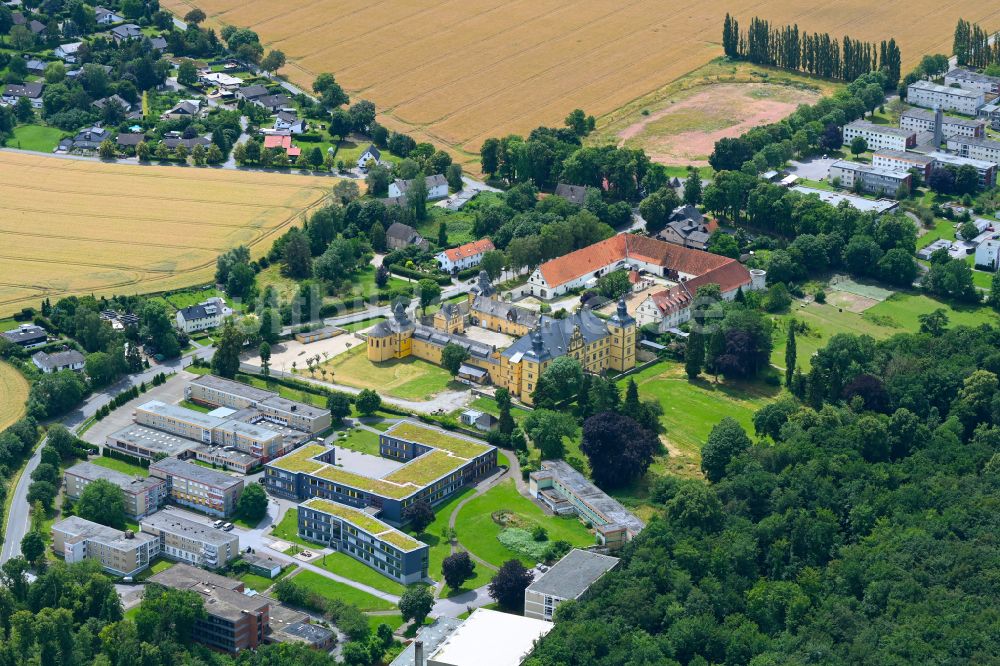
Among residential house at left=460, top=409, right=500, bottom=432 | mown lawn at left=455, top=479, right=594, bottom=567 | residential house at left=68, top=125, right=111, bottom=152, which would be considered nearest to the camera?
mown lawn at left=455, top=479, right=594, bottom=567

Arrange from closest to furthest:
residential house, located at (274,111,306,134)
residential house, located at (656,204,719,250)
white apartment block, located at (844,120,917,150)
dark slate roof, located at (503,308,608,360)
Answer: dark slate roof, located at (503,308,608,360) < residential house, located at (656,204,719,250) < white apartment block, located at (844,120,917,150) < residential house, located at (274,111,306,134)

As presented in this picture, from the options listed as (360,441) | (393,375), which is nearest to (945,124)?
(393,375)

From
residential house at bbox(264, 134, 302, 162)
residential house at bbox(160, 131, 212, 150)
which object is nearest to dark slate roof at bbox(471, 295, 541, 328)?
residential house at bbox(264, 134, 302, 162)

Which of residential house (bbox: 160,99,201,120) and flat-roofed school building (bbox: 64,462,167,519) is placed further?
residential house (bbox: 160,99,201,120)

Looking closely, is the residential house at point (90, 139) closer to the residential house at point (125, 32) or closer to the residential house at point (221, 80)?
the residential house at point (221, 80)

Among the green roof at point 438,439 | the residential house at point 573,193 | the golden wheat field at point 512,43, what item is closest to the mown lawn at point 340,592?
the green roof at point 438,439

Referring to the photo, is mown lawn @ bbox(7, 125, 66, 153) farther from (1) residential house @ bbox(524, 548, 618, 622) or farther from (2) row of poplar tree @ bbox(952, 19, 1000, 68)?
(2) row of poplar tree @ bbox(952, 19, 1000, 68)
